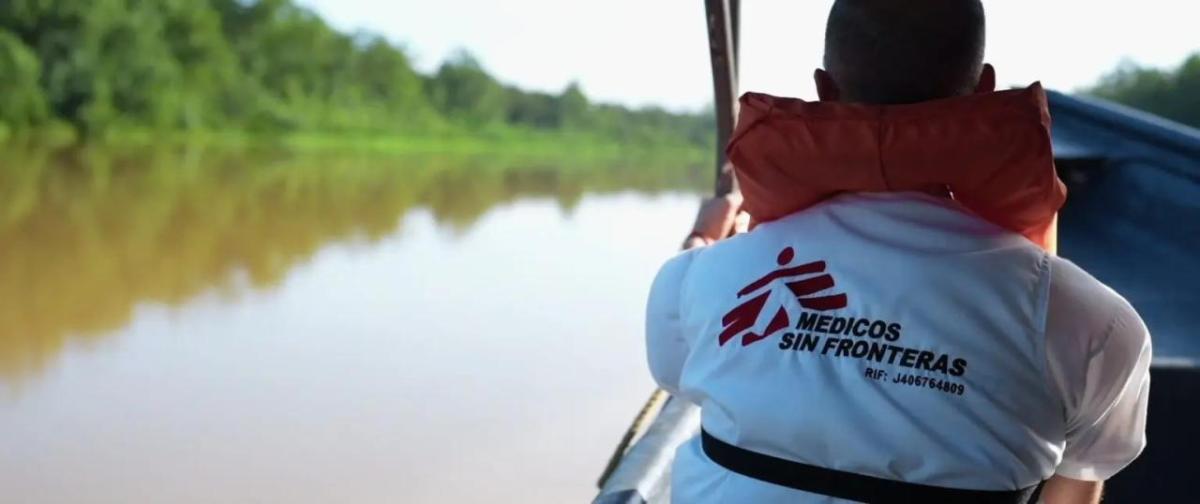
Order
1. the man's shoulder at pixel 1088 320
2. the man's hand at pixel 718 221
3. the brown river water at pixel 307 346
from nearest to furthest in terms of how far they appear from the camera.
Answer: the man's shoulder at pixel 1088 320, the man's hand at pixel 718 221, the brown river water at pixel 307 346

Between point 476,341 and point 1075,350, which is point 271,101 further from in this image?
point 1075,350

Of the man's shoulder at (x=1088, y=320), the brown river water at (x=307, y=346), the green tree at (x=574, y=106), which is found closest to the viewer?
the man's shoulder at (x=1088, y=320)

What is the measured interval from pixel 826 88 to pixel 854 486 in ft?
0.82

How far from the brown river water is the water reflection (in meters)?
0.04

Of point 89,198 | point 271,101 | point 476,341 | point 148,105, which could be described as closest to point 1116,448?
point 476,341

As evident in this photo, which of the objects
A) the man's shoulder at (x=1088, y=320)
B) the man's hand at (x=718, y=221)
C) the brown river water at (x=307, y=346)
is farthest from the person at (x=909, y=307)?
the brown river water at (x=307, y=346)

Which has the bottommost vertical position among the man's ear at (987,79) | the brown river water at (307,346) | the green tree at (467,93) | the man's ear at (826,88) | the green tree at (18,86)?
the brown river water at (307,346)

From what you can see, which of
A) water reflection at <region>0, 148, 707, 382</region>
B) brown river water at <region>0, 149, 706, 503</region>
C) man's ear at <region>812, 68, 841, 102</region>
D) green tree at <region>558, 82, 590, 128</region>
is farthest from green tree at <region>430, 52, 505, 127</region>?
man's ear at <region>812, 68, 841, 102</region>

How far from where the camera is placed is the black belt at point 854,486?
0.72 meters

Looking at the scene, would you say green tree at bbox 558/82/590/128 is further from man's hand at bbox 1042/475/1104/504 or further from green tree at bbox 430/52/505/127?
man's hand at bbox 1042/475/1104/504

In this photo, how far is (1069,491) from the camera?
0.81 m

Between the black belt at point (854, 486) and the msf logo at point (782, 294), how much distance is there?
7cm

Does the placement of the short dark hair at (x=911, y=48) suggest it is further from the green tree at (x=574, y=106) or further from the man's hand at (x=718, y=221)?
the green tree at (x=574, y=106)

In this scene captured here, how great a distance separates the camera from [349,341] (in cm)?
585
